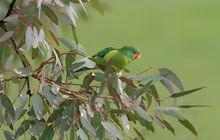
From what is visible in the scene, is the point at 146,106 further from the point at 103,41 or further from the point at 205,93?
the point at 103,41

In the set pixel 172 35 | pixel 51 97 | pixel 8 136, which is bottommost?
pixel 172 35

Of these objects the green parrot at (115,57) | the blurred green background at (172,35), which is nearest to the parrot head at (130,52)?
the green parrot at (115,57)

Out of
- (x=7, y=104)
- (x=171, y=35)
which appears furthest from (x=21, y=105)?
(x=171, y=35)

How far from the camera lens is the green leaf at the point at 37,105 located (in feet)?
3.84

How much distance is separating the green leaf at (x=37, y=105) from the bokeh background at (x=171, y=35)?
11.7ft

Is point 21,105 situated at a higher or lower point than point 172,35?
higher

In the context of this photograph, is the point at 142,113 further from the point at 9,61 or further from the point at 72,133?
the point at 9,61

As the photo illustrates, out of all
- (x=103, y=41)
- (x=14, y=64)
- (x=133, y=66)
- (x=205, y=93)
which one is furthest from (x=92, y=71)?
(x=103, y=41)

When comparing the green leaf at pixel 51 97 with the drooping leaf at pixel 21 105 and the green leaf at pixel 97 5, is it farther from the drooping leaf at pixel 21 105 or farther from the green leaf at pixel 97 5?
the green leaf at pixel 97 5

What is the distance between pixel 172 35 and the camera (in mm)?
6574

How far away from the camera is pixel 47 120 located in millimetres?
1208

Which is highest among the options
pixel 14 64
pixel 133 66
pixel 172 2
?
pixel 14 64

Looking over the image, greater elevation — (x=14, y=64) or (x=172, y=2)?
(x=14, y=64)

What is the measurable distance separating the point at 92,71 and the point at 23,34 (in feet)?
0.37
